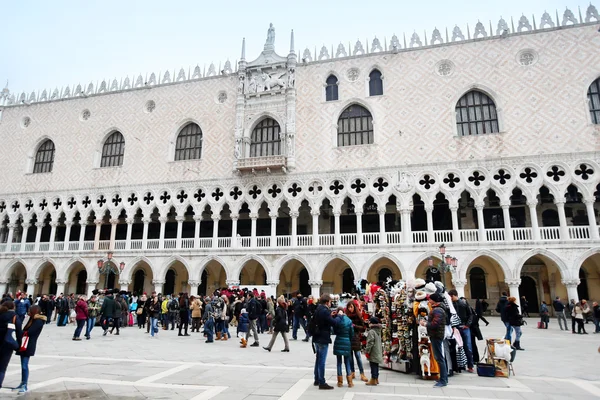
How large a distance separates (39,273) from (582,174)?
29725 mm

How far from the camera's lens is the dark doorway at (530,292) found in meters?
20.3

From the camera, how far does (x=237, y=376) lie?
6.66 metres

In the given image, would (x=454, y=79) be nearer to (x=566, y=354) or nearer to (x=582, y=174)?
(x=582, y=174)

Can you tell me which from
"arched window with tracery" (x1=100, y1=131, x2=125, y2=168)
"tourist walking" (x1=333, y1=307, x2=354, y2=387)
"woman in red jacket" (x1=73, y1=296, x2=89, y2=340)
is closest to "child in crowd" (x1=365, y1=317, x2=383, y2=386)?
"tourist walking" (x1=333, y1=307, x2=354, y2=387)

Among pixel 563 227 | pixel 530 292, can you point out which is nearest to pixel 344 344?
pixel 563 227

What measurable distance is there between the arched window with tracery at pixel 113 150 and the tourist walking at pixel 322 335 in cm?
2254

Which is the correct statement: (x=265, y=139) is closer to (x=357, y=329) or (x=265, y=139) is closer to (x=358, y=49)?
(x=358, y=49)

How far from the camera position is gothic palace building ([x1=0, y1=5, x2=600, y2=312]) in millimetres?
18922

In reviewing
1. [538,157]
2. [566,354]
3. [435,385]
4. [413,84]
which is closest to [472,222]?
[538,157]

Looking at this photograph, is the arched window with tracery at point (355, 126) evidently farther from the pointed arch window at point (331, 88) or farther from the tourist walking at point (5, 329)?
the tourist walking at point (5, 329)

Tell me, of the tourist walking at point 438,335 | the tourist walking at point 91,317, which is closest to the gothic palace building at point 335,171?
the tourist walking at point 91,317

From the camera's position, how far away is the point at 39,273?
81.4 feet

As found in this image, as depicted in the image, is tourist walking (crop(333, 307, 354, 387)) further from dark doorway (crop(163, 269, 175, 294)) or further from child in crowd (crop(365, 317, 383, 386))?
dark doorway (crop(163, 269, 175, 294))

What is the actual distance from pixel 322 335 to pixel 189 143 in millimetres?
20476
